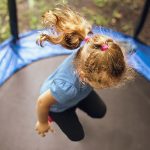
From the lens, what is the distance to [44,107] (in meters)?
1.37

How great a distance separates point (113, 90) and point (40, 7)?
3.40ft

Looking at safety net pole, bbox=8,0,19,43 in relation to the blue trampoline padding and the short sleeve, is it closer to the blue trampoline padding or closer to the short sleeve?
the blue trampoline padding

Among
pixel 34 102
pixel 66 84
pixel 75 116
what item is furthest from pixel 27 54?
pixel 66 84

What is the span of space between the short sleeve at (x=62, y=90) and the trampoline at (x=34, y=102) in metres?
0.34

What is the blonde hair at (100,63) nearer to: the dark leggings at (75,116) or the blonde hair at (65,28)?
the blonde hair at (65,28)

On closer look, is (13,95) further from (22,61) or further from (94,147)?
(94,147)

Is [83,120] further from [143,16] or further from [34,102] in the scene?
[143,16]

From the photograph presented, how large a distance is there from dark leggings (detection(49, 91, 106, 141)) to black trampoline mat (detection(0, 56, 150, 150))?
0.33 feet

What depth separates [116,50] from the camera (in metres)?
1.21

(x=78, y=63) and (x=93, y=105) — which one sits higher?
(x=78, y=63)

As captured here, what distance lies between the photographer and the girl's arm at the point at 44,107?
134 cm

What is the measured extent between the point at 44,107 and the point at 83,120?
0.48m

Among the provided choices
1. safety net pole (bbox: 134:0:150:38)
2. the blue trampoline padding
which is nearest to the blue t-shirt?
the blue trampoline padding

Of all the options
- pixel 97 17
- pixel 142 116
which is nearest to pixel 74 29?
pixel 142 116
